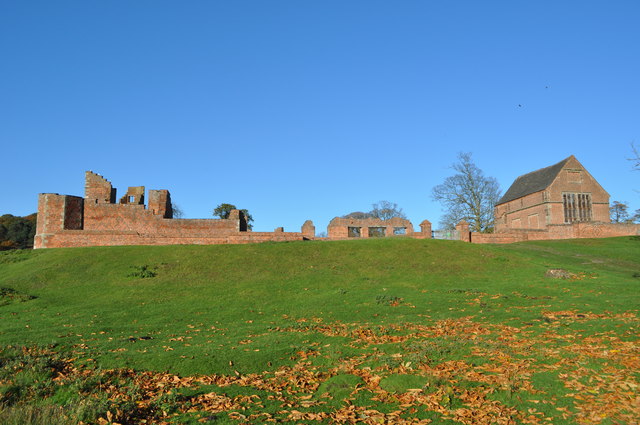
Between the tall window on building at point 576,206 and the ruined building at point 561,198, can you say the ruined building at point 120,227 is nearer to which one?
the ruined building at point 561,198

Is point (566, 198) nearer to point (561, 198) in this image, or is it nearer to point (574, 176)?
point (561, 198)

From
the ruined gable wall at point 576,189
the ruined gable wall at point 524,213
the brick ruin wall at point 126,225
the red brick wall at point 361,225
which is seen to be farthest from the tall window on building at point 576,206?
the red brick wall at point 361,225

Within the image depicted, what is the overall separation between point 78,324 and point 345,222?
103 feet

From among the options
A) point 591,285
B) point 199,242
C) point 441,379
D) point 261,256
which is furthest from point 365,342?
point 199,242

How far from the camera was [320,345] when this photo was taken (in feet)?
39.9

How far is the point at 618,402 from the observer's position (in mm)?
7496

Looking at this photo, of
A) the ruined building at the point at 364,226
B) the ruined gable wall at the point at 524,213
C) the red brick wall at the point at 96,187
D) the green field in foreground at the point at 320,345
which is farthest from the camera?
the ruined gable wall at the point at 524,213

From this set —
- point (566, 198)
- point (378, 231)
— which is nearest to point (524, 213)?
point (566, 198)

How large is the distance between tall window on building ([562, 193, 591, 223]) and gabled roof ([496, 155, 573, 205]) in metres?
3.12

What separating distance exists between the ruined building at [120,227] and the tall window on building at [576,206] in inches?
1499

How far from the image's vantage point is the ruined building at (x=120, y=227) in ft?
123

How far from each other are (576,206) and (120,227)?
54.2 m

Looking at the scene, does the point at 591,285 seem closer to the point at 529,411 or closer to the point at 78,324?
the point at 529,411

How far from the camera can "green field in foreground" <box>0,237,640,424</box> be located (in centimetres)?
788
